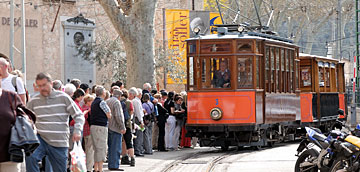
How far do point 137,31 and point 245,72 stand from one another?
3999mm

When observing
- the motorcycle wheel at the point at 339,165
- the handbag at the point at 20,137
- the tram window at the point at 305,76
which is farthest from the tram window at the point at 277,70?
the handbag at the point at 20,137

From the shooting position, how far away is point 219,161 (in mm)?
15781

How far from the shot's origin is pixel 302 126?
22156 mm

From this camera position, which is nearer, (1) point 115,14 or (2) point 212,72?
(2) point 212,72

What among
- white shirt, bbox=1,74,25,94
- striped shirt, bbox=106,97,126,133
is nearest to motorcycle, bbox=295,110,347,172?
striped shirt, bbox=106,97,126,133

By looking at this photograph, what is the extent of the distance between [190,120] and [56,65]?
10850 mm

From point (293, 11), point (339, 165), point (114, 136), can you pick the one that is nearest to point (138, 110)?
point (114, 136)

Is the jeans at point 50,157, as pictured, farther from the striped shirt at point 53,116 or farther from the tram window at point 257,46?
the tram window at point 257,46

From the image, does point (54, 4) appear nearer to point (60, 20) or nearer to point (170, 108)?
point (60, 20)

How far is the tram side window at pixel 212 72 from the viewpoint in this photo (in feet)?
58.6

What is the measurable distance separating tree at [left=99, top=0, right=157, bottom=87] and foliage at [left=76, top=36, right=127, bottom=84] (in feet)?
24.5

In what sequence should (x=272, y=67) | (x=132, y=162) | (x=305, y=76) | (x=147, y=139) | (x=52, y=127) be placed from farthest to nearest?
1. (x=305, y=76)
2. (x=272, y=67)
3. (x=147, y=139)
4. (x=132, y=162)
5. (x=52, y=127)

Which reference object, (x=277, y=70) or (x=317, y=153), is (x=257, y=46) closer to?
(x=277, y=70)

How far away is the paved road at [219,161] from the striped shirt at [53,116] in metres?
4.82
